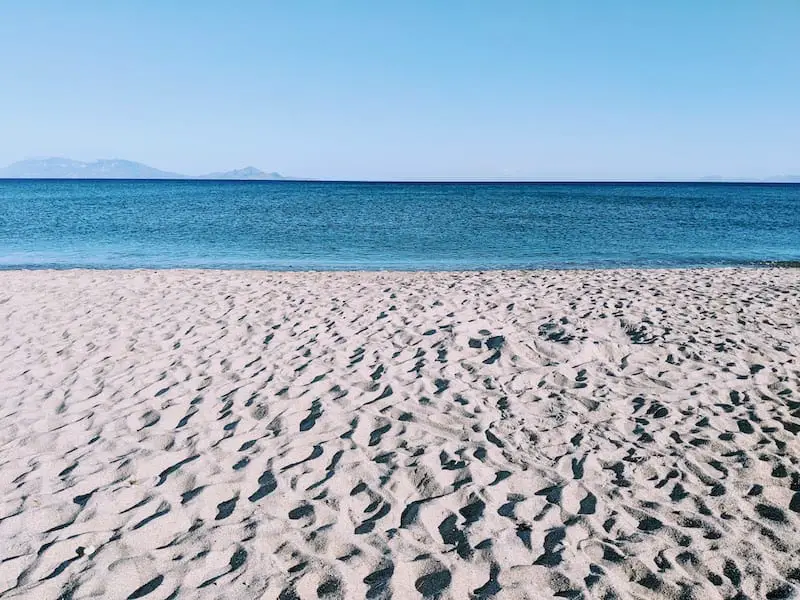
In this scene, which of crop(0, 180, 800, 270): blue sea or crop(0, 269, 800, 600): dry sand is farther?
crop(0, 180, 800, 270): blue sea

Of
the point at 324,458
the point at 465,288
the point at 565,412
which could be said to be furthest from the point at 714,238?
the point at 324,458

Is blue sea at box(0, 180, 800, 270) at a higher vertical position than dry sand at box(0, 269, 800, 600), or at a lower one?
lower

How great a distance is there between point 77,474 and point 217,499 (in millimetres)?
1192

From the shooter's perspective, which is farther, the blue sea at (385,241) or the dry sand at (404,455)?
the blue sea at (385,241)

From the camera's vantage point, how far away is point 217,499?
3.99 m

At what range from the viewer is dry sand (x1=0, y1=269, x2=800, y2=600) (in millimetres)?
3295

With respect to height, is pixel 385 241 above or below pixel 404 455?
below

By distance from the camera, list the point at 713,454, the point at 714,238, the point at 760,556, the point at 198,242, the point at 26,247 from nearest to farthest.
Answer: the point at 760,556, the point at 713,454, the point at 26,247, the point at 198,242, the point at 714,238

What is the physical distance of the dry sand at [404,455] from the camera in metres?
3.29

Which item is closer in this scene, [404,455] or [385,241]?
[404,455]

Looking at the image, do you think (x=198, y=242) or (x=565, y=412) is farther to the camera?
(x=198, y=242)

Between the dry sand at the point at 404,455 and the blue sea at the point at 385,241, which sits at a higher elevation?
the dry sand at the point at 404,455

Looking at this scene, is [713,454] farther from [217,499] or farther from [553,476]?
[217,499]

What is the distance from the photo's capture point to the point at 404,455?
4539 mm
